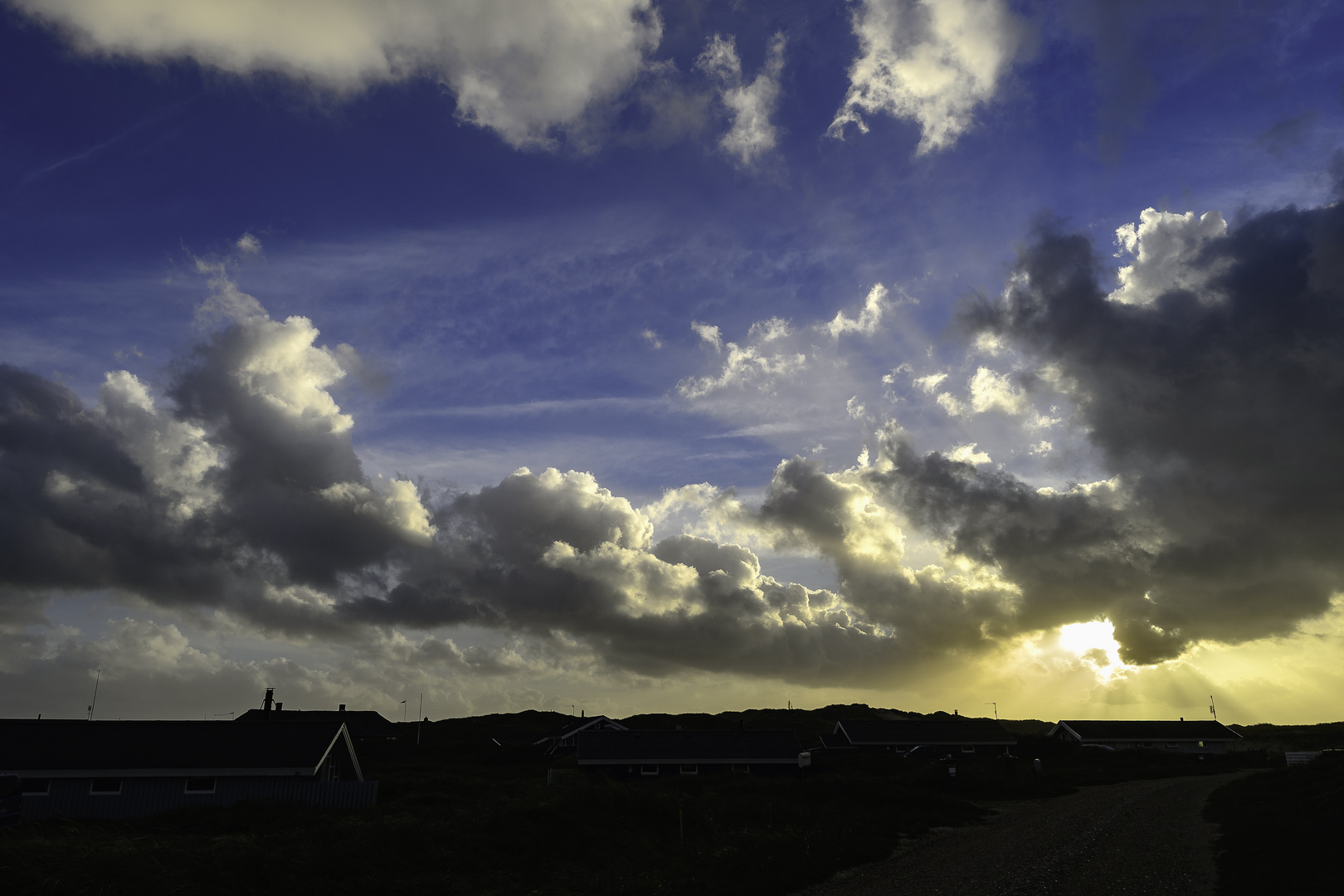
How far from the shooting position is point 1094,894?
2155 cm

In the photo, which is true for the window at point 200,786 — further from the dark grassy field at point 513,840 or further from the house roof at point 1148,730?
the house roof at point 1148,730

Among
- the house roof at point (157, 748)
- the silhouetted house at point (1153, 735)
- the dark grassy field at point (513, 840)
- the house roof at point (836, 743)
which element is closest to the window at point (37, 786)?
the house roof at point (157, 748)

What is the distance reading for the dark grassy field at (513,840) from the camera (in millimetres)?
21109

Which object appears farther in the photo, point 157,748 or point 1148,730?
point 1148,730

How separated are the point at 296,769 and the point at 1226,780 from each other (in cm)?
6455

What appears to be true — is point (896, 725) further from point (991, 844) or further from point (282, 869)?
point (282, 869)

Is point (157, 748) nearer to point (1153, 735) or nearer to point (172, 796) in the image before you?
point (172, 796)

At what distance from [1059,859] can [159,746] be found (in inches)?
1623

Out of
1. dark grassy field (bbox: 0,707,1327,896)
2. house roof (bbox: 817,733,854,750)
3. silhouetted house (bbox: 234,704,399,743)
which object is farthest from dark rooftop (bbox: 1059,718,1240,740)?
silhouetted house (bbox: 234,704,399,743)

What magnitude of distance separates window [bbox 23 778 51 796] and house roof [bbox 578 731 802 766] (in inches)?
1443

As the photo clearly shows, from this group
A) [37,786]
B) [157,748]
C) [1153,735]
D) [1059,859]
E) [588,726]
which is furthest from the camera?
[1153,735]

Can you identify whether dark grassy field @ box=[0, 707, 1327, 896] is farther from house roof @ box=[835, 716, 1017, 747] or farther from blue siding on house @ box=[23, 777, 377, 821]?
house roof @ box=[835, 716, 1017, 747]

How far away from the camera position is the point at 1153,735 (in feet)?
345

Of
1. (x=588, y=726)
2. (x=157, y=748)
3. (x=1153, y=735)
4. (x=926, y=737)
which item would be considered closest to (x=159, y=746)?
(x=157, y=748)
